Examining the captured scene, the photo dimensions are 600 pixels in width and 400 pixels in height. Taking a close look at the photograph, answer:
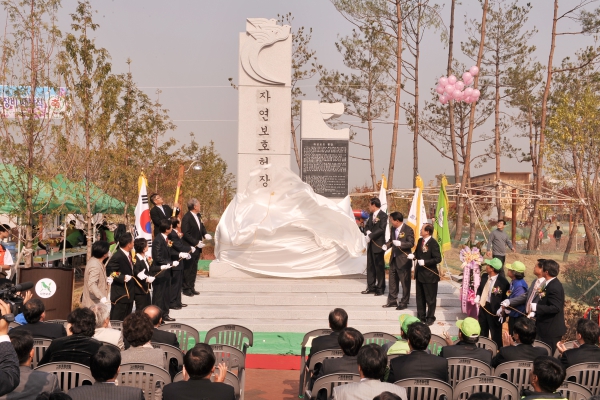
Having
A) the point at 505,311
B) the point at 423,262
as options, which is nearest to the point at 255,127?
the point at 423,262

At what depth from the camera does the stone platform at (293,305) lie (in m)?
9.67

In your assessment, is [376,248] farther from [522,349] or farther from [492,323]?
[522,349]

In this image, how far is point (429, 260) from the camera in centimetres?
923

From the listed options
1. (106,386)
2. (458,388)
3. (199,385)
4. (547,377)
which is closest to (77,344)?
(106,386)

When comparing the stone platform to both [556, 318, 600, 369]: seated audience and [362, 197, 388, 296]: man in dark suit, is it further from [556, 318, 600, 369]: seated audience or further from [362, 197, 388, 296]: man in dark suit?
[556, 318, 600, 369]: seated audience

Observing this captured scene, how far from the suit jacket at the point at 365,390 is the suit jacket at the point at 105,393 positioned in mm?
1187

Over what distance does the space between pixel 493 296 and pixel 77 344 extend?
5227 millimetres

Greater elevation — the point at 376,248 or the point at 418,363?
the point at 376,248

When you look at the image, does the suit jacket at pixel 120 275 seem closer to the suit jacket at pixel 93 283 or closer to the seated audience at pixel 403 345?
the suit jacket at pixel 93 283

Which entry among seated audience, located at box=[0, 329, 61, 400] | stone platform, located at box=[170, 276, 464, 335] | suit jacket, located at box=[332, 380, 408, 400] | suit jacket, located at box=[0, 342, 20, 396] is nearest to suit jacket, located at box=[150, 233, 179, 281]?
stone platform, located at box=[170, 276, 464, 335]

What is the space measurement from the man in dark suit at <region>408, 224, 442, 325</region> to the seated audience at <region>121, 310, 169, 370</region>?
5272 mm

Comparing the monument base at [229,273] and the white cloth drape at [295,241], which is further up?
the white cloth drape at [295,241]

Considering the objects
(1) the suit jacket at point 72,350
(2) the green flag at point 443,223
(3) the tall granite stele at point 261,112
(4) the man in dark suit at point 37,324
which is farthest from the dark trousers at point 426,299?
(1) the suit jacket at point 72,350

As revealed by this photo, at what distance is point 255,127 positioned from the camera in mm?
12516
